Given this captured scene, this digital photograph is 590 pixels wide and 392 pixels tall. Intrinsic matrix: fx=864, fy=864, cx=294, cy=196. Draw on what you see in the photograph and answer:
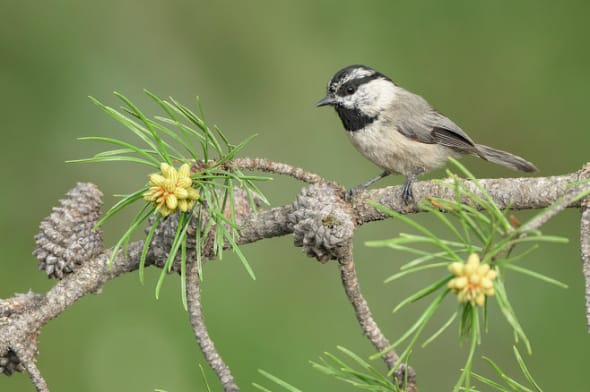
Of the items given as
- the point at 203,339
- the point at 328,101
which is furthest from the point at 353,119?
the point at 203,339

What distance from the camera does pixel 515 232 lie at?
3.53 feet

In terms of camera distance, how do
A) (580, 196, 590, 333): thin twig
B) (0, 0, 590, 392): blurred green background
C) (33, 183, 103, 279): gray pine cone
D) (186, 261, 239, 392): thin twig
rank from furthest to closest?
(0, 0, 590, 392): blurred green background
(33, 183, 103, 279): gray pine cone
(186, 261, 239, 392): thin twig
(580, 196, 590, 333): thin twig

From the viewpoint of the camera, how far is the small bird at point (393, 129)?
2420 mm

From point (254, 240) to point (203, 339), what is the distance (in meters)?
0.23

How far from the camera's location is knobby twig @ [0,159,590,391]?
1.37 meters

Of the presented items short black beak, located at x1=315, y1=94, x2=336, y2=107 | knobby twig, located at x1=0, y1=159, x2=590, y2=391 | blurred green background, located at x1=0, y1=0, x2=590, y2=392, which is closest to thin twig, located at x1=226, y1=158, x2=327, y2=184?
knobby twig, located at x1=0, y1=159, x2=590, y2=391

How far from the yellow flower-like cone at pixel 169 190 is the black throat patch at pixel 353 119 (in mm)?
1175

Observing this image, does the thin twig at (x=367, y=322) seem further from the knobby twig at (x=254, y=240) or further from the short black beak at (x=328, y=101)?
the short black beak at (x=328, y=101)

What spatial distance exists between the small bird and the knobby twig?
898mm

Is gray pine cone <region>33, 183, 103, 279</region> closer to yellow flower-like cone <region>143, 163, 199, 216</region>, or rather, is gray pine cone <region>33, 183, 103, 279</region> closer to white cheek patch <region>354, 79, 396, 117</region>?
yellow flower-like cone <region>143, 163, 199, 216</region>

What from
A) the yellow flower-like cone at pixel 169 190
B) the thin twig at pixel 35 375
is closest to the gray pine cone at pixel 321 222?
the yellow flower-like cone at pixel 169 190

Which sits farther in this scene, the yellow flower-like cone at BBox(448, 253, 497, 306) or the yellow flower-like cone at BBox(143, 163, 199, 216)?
the yellow flower-like cone at BBox(143, 163, 199, 216)

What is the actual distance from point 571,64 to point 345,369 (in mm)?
1969

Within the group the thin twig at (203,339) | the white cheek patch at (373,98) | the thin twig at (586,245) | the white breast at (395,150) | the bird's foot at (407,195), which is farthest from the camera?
the white cheek patch at (373,98)
